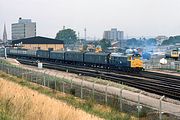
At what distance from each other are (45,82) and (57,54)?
43.2m

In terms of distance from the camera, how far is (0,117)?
965 cm

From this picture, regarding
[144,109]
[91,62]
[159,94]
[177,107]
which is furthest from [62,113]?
[91,62]

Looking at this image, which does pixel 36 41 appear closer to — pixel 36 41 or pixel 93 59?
pixel 36 41

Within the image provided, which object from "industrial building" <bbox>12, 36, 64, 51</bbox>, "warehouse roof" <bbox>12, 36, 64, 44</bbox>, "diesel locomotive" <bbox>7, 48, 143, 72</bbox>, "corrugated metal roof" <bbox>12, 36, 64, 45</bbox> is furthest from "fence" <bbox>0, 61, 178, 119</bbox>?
"industrial building" <bbox>12, 36, 64, 51</bbox>

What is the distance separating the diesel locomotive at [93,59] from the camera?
52.3m

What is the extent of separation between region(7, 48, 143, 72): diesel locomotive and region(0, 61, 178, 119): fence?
1720cm

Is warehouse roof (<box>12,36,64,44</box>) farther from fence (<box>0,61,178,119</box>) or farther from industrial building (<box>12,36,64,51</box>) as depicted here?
fence (<box>0,61,178,119</box>)

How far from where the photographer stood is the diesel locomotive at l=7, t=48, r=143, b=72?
52.3 m

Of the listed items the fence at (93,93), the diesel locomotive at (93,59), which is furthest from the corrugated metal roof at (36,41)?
the fence at (93,93)

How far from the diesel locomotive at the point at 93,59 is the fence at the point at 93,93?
56.4 feet

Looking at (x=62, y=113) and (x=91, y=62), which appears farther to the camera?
(x=91, y=62)

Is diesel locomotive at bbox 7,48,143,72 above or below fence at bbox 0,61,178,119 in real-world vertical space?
above

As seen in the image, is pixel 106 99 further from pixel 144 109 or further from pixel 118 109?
pixel 144 109

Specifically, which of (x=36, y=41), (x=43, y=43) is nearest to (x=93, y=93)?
(x=36, y=41)
